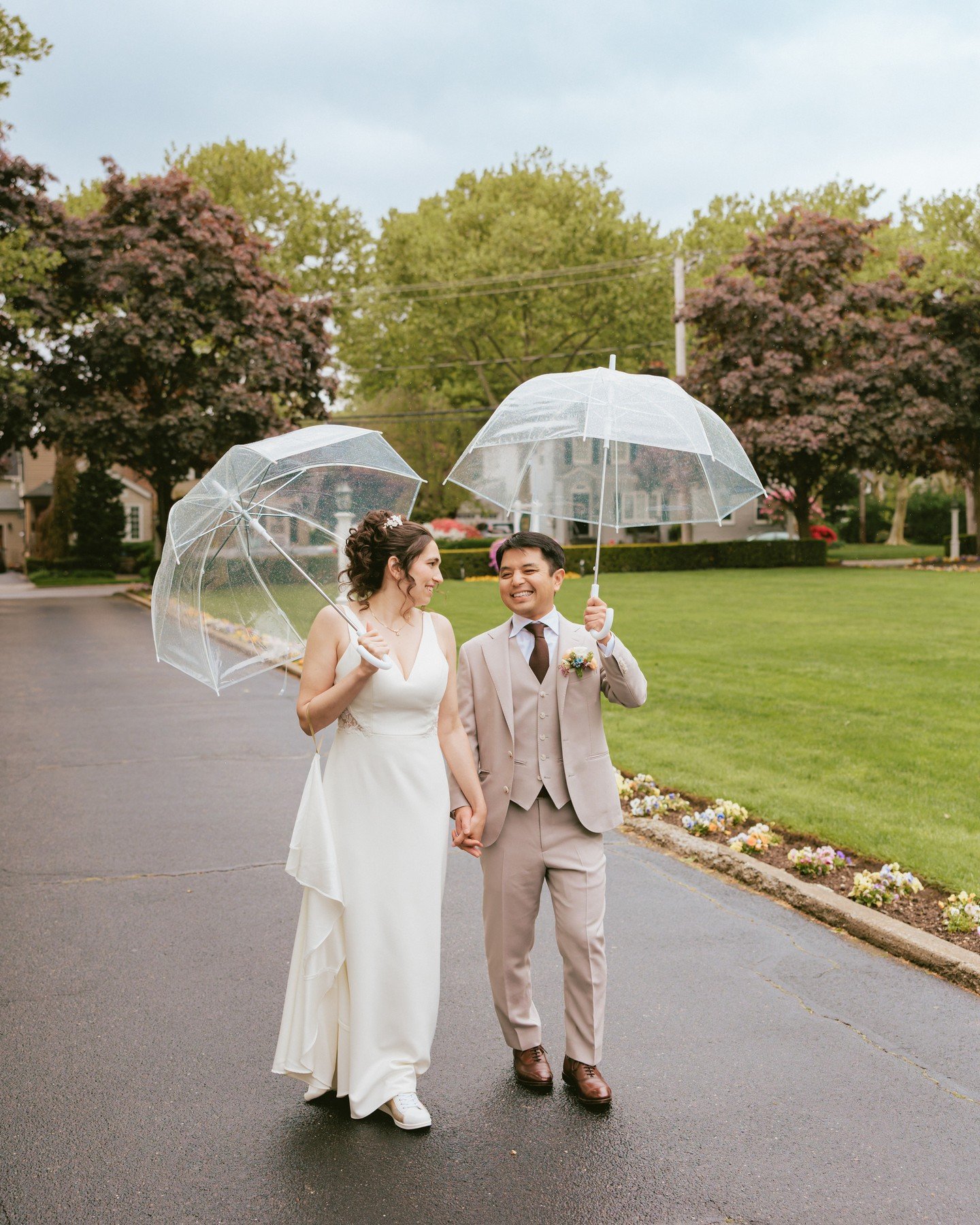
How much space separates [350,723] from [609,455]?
72.2 inches

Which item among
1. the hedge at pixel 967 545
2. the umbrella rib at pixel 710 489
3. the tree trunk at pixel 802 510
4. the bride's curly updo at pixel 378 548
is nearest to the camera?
the bride's curly updo at pixel 378 548

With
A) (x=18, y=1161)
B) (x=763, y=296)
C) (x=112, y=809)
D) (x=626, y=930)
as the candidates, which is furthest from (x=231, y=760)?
(x=763, y=296)

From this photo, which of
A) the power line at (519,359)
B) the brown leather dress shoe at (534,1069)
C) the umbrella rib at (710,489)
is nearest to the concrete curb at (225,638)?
the brown leather dress shoe at (534,1069)

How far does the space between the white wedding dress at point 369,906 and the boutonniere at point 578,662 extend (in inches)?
18.5

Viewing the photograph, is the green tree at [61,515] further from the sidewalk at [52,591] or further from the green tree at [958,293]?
the green tree at [958,293]

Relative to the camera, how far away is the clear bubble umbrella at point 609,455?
414cm

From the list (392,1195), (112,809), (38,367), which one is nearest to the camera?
(392,1195)

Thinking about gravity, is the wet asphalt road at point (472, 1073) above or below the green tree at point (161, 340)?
below

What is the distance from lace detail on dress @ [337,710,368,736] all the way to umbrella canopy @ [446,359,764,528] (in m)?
1.18

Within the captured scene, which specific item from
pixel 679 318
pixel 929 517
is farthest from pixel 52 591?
pixel 929 517

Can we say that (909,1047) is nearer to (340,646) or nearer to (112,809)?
(340,646)

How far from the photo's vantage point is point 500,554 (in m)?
3.88

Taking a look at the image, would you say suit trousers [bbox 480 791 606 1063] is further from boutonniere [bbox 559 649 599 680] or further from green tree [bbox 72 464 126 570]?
green tree [bbox 72 464 126 570]

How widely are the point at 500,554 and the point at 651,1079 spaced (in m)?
1.91
